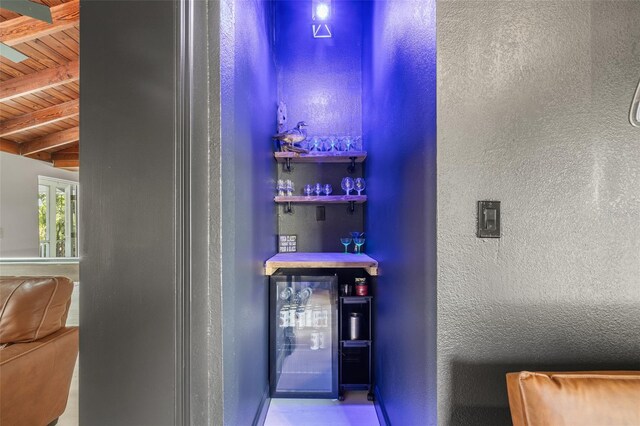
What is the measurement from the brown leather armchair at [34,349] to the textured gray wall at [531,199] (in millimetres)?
2107

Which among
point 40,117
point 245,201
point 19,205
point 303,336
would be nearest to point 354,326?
point 303,336

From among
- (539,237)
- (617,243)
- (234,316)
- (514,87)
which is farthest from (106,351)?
(617,243)

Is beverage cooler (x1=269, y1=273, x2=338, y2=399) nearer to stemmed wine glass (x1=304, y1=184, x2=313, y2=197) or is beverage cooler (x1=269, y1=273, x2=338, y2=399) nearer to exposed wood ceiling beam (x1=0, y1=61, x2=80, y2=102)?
stemmed wine glass (x1=304, y1=184, x2=313, y2=197)

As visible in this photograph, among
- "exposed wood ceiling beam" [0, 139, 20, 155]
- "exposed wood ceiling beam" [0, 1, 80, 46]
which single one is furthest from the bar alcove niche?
"exposed wood ceiling beam" [0, 139, 20, 155]

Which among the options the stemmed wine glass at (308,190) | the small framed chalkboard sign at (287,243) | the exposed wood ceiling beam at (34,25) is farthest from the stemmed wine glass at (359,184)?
the exposed wood ceiling beam at (34,25)

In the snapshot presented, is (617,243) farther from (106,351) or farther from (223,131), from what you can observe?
(106,351)

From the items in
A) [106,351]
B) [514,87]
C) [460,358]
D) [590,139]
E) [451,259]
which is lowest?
[460,358]

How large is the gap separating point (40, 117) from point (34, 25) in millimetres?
2637

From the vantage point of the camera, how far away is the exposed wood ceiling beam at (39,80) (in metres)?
3.61

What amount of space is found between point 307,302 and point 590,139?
1.90 m

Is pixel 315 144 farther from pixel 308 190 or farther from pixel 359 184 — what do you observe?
pixel 359 184

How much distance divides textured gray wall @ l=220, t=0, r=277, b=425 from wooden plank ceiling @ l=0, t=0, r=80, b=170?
4.17 ft

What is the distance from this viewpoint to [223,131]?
1.13m

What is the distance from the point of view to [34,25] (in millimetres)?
2750
